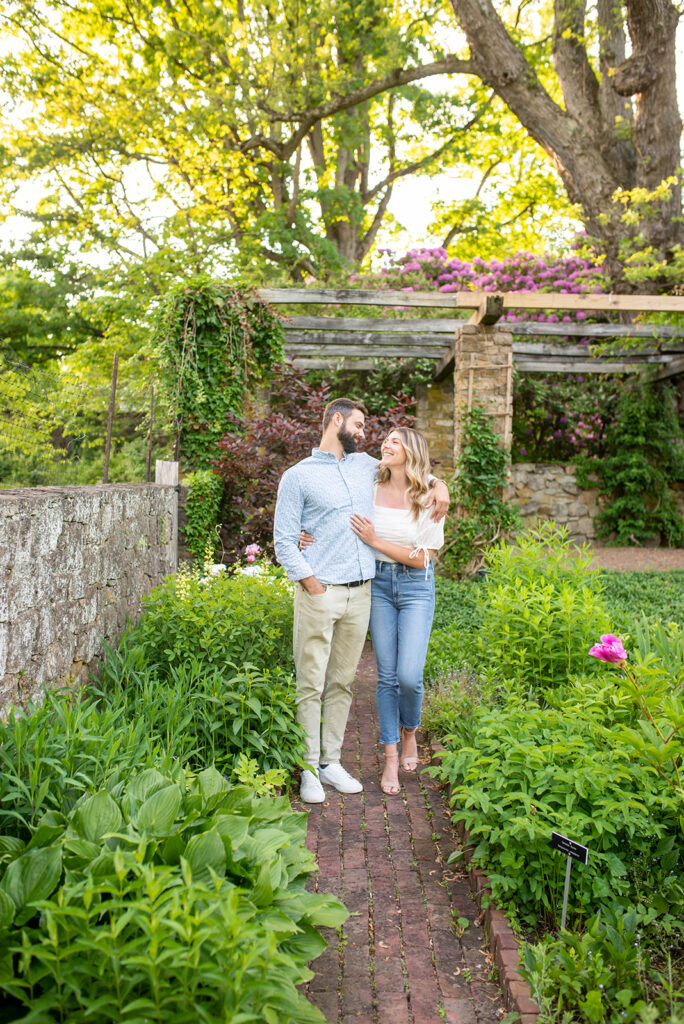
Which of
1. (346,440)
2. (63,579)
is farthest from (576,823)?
(63,579)

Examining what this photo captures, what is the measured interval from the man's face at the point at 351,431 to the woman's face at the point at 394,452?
188 millimetres

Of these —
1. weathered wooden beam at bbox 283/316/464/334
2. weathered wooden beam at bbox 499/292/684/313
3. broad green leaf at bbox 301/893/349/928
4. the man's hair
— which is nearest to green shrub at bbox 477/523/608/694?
the man's hair

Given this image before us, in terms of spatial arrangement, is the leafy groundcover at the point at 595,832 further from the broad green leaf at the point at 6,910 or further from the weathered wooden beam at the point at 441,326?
the weathered wooden beam at the point at 441,326

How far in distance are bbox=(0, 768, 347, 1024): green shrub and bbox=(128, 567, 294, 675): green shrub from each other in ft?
5.15

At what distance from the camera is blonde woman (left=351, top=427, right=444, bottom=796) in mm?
3730

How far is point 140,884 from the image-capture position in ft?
5.55

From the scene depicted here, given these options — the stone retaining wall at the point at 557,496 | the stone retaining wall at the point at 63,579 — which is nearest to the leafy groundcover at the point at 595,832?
the stone retaining wall at the point at 63,579

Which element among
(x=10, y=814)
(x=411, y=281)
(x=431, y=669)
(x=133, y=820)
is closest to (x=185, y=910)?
(x=133, y=820)

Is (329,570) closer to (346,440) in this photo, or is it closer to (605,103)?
(346,440)

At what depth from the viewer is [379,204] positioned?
683 inches

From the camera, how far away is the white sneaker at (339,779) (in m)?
3.76

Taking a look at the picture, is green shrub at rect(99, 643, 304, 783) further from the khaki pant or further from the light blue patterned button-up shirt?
the light blue patterned button-up shirt

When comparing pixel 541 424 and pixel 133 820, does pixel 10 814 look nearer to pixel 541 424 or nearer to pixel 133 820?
pixel 133 820

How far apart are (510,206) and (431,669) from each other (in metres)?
17.2
